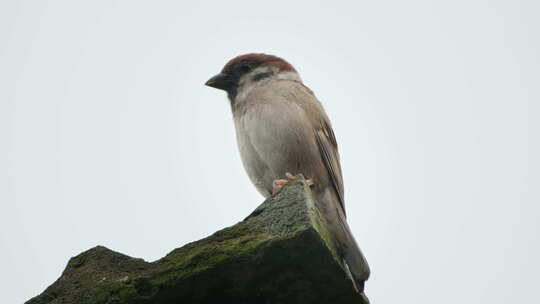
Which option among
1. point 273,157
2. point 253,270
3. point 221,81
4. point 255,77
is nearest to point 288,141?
point 273,157

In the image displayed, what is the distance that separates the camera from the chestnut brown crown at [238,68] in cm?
570

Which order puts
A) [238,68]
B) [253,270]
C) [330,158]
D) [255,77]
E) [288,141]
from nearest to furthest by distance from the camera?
[253,270], [288,141], [330,158], [255,77], [238,68]

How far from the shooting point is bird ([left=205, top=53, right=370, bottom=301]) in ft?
15.7

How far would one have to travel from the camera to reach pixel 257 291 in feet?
6.64

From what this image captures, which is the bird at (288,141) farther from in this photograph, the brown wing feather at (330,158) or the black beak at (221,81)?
the black beak at (221,81)

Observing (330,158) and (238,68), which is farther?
(238,68)

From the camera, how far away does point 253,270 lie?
1.96 metres

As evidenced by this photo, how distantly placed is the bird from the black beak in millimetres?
237

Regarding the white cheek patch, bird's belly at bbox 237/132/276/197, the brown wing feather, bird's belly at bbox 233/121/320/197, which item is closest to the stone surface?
bird's belly at bbox 233/121/320/197

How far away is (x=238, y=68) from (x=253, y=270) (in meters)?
4.00

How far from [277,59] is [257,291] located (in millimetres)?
4061

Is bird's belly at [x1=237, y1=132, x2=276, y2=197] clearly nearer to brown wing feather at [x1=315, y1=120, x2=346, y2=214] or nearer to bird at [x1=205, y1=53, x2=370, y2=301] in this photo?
bird at [x1=205, y1=53, x2=370, y2=301]

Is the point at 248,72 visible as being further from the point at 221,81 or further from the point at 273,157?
the point at 273,157

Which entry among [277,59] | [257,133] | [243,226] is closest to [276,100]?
[257,133]
